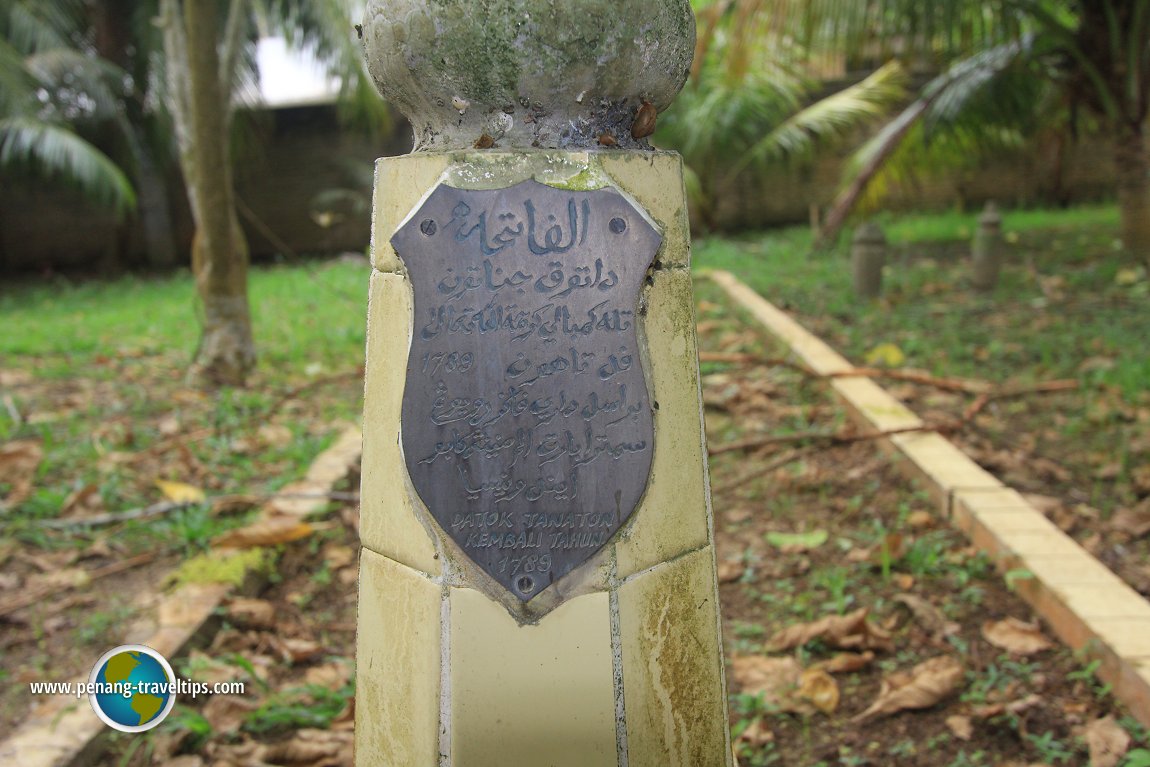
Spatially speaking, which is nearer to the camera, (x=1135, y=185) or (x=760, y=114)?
(x=1135, y=185)

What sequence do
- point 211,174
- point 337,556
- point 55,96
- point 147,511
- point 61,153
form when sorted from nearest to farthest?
point 337,556 < point 147,511 < point 211,174 < point 61,153 < point 55,96

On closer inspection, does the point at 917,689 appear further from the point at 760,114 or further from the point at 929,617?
the point at 760,114

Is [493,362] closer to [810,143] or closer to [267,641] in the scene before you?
[267,641]

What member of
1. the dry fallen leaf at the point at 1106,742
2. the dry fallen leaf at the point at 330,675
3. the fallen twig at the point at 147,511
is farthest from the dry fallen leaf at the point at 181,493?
the dry fallen leaf at the point at 1106,742

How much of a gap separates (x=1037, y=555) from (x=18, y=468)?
3214 mm

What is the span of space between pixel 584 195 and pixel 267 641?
1595mm

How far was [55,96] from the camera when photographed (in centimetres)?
923

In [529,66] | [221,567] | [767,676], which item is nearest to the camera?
[529,66]

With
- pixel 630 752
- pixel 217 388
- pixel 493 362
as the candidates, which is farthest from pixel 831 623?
pixel 217 388

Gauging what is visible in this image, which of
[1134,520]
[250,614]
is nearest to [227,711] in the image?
[250,614]

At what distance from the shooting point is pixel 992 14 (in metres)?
5.98

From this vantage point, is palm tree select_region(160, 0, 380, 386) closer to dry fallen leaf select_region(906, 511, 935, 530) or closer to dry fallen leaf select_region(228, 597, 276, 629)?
dry fallen leaf select_region(228, 597, 276, 629)

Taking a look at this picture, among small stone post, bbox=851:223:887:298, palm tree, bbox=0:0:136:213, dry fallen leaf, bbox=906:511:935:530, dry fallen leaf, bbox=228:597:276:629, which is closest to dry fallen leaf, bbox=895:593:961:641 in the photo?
dry fallen leaf, bbox=906:511:935:530

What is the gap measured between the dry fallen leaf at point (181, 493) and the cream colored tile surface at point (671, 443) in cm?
210
